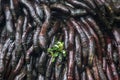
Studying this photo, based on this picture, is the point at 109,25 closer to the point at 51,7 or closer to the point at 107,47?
the point at 107,47

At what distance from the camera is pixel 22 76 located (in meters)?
7.13

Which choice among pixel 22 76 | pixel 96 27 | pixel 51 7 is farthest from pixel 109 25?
pixel 22 76

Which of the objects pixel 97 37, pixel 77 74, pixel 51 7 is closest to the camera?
pixel 77 74

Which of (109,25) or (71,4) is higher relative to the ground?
(71,4)

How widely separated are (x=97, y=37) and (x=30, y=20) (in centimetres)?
166

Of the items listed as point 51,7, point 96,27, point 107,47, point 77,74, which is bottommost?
point 77,74

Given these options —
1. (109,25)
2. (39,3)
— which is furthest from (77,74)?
(39,3)

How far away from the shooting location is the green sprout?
7.25m

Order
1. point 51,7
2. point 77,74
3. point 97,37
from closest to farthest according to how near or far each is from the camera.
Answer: point 77,74 < point 97,37 < point 51,7

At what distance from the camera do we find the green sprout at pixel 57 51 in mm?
7246

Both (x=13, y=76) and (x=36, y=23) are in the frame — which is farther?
(x=36, y=23)

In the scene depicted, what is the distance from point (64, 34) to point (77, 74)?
1.05 m

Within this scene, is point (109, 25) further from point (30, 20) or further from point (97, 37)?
point (30, 20)

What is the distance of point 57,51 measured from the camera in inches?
289
